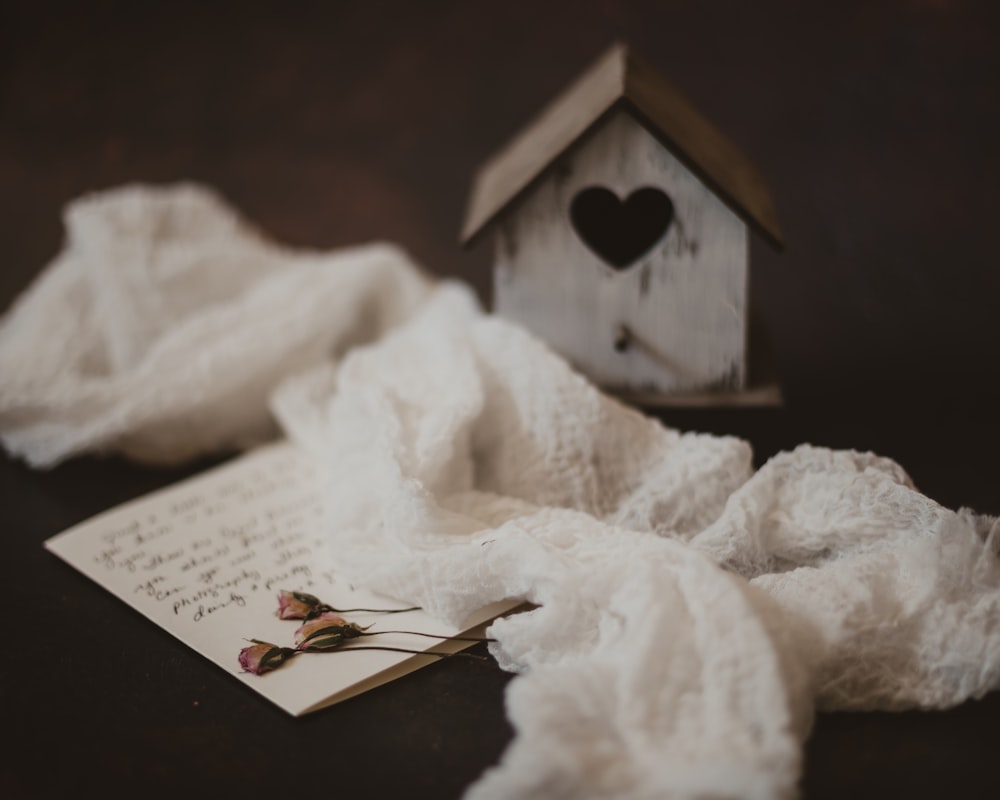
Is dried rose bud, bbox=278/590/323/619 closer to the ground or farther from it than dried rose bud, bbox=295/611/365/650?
farther from it

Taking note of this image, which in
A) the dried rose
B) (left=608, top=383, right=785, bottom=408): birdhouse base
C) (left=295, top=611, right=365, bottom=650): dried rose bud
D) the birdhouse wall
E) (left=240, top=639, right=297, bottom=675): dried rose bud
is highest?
the birdhouse wall

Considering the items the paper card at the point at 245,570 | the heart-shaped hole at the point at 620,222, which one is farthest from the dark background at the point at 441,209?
the heart-shaped hole at the point at 620,222

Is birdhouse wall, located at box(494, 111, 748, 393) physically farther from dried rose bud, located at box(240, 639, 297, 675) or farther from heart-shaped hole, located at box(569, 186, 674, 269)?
dried rose bud, located at box(240, 639, 297, 675)

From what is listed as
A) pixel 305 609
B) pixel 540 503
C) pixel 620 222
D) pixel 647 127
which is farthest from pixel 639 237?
pixel 305 609

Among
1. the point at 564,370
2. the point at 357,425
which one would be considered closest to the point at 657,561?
the point at 564,370

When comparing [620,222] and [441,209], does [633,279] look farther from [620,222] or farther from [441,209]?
[441,209]

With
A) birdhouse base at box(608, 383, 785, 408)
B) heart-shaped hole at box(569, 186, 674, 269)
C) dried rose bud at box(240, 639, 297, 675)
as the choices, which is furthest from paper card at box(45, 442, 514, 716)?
heart-shaped hole at box(569, 186, 674, 269)

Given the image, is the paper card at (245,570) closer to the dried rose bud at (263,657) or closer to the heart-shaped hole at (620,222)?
the dried rose bud at (263,657)
